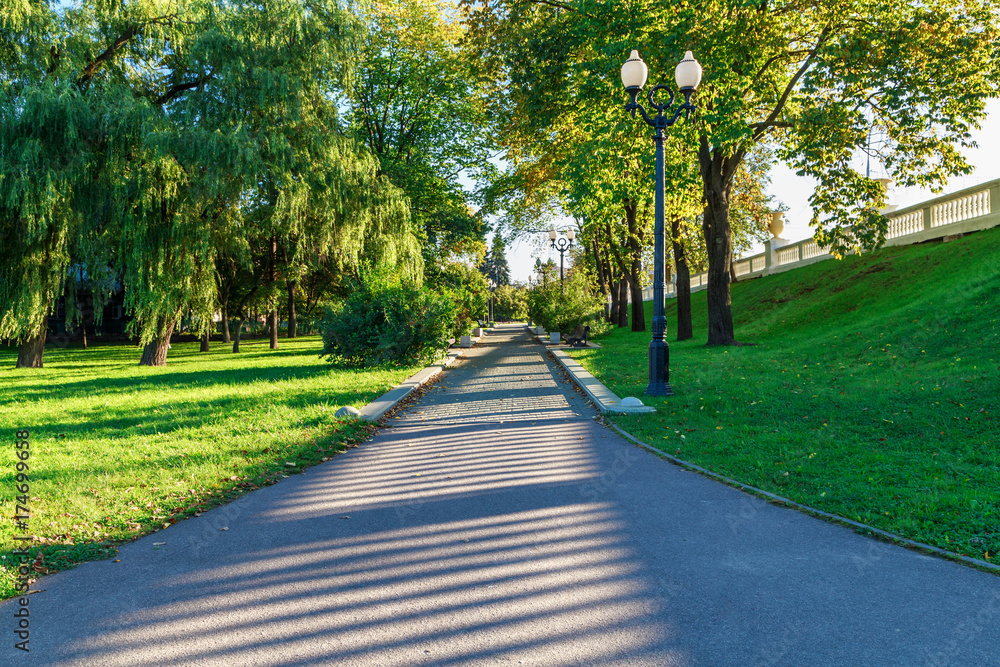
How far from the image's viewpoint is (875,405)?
830 cm

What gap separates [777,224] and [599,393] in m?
32.8

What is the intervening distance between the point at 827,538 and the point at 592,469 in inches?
93.8

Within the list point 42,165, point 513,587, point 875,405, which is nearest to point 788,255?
point 875,405

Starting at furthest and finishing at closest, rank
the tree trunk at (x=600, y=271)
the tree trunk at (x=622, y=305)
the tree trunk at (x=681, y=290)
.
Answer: the tree trunk at (x=600, y=271) → the tree trunk at (x=622, y=305) → the tree trunk at (x=681, y=290)

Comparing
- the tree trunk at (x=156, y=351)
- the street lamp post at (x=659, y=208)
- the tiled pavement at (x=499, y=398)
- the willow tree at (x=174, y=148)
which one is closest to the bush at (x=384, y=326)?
the tiled pavement at (x=499, y=398)

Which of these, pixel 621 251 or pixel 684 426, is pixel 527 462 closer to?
pixel 684 426

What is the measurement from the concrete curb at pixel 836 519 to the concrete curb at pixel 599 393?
7.39 feet

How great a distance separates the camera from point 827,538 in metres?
4.29

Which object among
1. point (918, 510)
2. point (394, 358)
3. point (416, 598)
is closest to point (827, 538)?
point (918, 510)

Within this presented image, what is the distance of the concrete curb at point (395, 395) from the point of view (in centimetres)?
925

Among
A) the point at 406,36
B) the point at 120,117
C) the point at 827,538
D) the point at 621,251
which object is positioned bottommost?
the point at 827,538

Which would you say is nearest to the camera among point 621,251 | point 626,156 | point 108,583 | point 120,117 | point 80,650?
point 80,650

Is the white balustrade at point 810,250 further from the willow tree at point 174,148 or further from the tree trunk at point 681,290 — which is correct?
the willow tree at point 174,148

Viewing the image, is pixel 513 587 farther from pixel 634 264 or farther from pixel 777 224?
pixel 777 224
